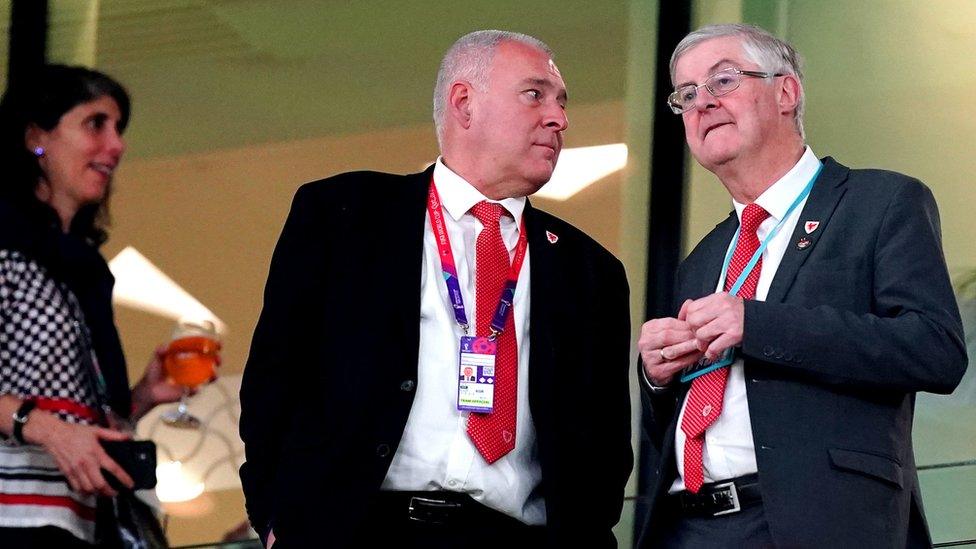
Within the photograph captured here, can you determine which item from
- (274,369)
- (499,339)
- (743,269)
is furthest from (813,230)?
(274,369)

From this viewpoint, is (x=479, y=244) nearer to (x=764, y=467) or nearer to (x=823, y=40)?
(x=764, y=467)

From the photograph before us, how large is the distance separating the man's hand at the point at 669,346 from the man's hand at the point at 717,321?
2 cm

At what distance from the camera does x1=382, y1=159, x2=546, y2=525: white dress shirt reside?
2.92 m

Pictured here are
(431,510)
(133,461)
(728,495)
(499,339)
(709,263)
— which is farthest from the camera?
(133,461)

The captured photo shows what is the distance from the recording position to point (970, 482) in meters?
4.39

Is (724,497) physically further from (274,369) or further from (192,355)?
(192,355)

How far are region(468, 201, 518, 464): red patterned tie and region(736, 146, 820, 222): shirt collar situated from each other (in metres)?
0.52

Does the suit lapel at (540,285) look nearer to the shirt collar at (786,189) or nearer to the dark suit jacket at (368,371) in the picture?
the dark suit jacket at (368,371)

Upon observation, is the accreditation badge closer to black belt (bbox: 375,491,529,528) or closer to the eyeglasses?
black belt (bbox: 375,491,529,528)

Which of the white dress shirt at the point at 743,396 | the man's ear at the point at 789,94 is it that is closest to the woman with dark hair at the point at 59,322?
the white dress shirt at the point at 743,396

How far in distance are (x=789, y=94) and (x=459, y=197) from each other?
749 millimetres

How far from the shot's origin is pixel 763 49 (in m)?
3.26

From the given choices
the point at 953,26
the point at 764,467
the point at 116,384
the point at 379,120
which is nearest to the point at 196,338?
the point at 116,384

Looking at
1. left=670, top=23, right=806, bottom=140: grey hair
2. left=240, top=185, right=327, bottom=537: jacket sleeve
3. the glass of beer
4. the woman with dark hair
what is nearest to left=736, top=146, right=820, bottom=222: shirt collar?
left=670, top=23, right=806, bottom=140: grey hair
